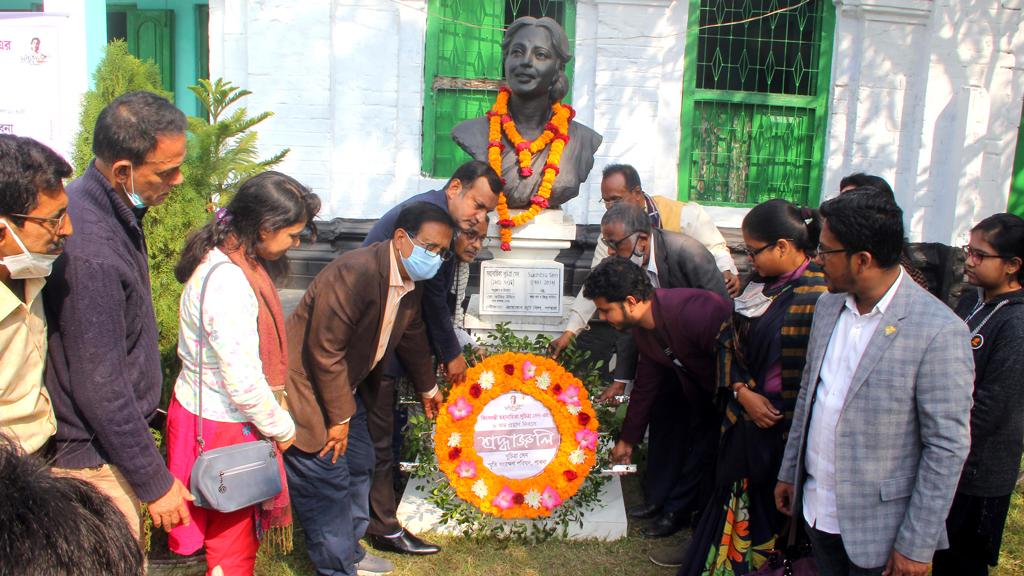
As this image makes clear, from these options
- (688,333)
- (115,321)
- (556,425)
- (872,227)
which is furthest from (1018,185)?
(115,321)

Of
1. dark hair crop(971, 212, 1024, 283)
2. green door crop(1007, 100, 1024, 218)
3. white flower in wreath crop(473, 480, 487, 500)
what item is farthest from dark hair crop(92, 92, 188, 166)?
green door crop(1007, 100, 1024, 218)

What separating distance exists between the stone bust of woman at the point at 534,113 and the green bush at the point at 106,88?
1.89m

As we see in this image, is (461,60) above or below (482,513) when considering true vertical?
above

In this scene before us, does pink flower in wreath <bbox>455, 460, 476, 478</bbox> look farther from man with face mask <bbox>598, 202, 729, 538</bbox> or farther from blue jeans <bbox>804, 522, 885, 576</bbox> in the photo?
blue jeans <bbox>804, 522, 885, 576</bbox>

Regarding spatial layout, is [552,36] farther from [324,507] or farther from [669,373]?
[324,507]

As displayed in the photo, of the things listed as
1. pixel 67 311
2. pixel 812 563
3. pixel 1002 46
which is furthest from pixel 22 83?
pixel 1002 46

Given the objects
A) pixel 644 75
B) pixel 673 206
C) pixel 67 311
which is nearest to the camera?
pixel 67 311

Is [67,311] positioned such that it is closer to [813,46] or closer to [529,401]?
[529,401]

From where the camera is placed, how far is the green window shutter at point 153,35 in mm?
7273

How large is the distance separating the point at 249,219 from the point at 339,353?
60 centimetres

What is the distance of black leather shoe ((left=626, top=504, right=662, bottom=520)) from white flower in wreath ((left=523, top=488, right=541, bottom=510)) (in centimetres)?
65

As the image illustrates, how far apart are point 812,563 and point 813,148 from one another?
562 cm

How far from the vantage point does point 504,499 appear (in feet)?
12.2

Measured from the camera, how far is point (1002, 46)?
7.07 meters
